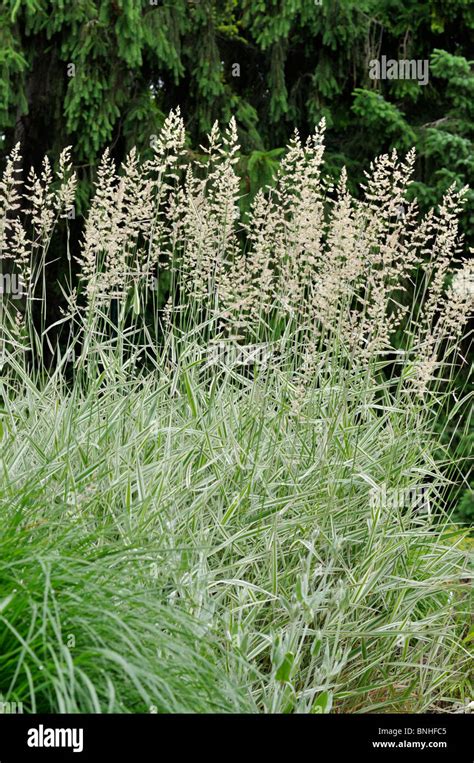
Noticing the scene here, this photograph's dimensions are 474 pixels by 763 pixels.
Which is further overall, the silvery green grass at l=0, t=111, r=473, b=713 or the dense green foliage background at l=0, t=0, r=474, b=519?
the dense green foliage background at l=0, t=0, r=474, b=519

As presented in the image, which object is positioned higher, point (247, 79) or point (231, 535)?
point (247, 79)

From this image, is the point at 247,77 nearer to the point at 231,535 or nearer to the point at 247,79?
the point at 247,79

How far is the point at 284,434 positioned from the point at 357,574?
0.72m

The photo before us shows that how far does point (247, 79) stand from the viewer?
970 centimetres

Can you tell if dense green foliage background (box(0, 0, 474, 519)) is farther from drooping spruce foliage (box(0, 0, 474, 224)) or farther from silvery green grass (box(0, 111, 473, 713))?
silvery green grass (box(0, 111, 473, 713))

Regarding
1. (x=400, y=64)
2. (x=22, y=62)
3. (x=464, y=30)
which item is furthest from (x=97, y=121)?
(x=464, y=30)

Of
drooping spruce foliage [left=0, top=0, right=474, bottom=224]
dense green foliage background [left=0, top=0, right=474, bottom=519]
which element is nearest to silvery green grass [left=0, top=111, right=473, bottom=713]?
dense green foliage background [left=0, top=0, right=474, bottom=519]

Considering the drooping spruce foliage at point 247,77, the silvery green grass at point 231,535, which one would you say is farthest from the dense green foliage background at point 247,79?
the silvery green grass at point 231,535

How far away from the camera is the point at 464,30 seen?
364 inches

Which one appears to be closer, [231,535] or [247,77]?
[231,535]

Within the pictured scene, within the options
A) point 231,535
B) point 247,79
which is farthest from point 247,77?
point 231,535

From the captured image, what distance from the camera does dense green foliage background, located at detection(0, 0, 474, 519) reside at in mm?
7957

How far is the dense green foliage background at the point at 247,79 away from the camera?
26.1 ft

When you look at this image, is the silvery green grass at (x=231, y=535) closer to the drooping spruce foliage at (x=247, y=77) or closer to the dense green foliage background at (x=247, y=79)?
the dense green foliage background at (x=247, y=79)
